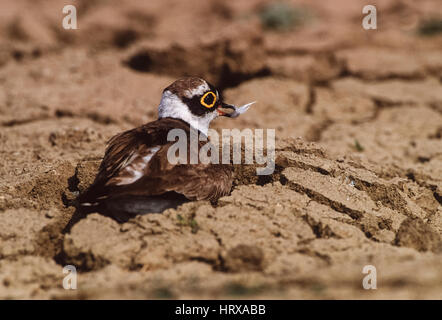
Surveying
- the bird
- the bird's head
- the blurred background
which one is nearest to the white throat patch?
the bird's head

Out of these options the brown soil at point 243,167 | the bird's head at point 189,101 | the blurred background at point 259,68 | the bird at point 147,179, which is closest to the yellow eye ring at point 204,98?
the bird's head at point 189,101

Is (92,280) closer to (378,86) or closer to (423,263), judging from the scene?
(423,263)

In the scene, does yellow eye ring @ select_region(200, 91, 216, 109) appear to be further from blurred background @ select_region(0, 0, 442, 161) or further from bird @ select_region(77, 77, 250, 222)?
blurred background @ select_region(0, 0, 442, 161)

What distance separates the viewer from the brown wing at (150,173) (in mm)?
2930

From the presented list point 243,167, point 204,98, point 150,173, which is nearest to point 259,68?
point 204,98

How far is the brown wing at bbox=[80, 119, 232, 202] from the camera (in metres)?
2.93

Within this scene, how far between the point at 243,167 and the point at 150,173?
2.73 ft

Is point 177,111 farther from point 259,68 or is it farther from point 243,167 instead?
point 259,68

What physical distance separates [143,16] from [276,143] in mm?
6087

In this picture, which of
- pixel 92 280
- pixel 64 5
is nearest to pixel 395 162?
pixel 92 280

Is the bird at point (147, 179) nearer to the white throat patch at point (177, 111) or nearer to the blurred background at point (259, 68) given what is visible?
the white throat patch at point (177, 111)

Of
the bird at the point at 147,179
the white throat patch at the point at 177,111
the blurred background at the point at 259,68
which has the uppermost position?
the blurred background at the point at 259,68

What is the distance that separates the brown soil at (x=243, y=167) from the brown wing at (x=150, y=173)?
0.12 metres

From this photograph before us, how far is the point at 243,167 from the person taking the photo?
3627 millimetres
